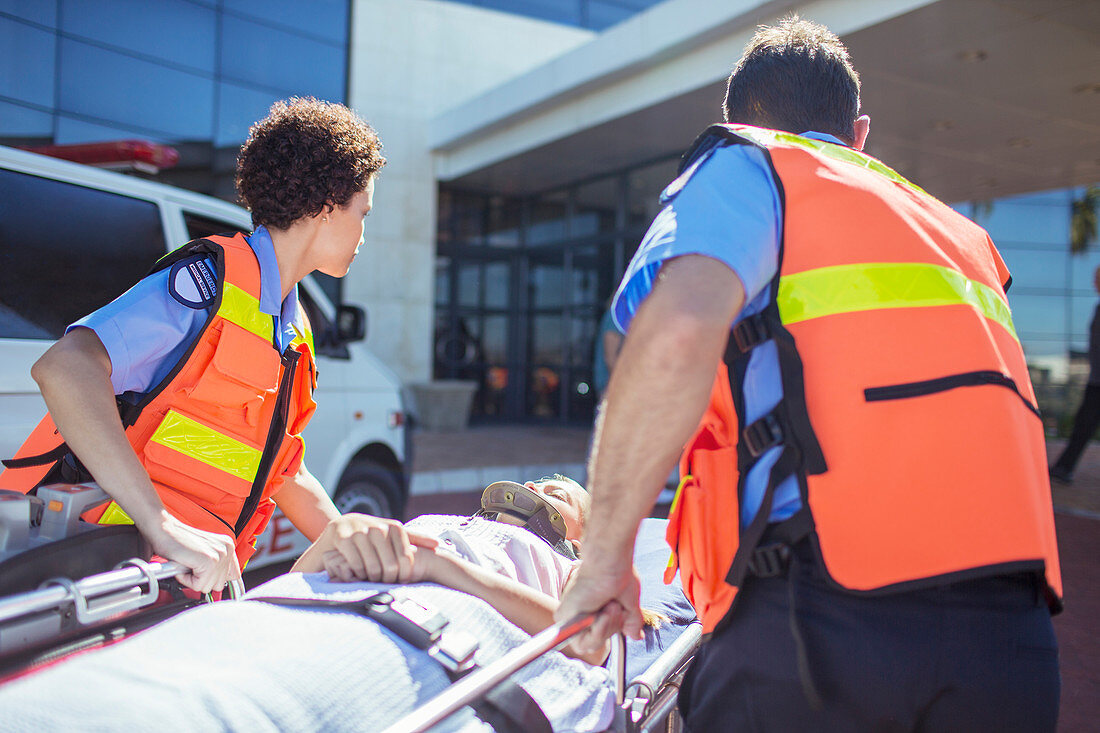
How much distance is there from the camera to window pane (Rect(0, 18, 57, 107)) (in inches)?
359

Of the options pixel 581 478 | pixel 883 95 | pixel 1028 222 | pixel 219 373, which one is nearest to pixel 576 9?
pixel 883 95

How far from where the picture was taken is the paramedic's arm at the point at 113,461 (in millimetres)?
1444

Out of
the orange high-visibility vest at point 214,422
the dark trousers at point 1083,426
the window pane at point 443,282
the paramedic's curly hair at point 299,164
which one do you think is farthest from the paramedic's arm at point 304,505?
the window pane at point 443,282

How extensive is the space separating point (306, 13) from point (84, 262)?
35.2 feet

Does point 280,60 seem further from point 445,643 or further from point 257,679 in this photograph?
point 257,679

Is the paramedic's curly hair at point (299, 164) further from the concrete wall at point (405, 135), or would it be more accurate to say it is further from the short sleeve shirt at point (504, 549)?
the concrete wall at point (405, 135)

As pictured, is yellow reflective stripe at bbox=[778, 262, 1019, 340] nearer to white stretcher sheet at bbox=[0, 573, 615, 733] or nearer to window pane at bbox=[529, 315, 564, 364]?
white stretcher sheet at bbox=[0, 573, 615, 733]

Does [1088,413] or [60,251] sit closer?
[60,251]

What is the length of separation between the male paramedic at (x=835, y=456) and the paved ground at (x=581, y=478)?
2.56 metres

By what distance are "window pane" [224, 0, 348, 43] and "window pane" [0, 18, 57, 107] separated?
2.74 m

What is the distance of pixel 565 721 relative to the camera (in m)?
1.46

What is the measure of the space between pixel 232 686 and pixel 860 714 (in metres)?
0.93

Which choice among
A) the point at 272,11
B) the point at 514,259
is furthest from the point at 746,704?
the point at 514,259

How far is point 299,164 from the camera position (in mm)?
1896
